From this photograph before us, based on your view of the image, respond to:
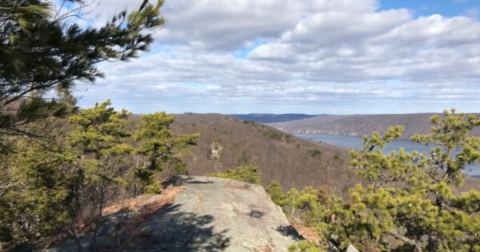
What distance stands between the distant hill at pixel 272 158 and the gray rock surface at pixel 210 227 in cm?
7636

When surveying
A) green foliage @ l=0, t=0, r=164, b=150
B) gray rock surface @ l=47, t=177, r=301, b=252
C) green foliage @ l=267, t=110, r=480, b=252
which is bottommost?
gray rock surface @ l=47, t=177, r=301, b=252

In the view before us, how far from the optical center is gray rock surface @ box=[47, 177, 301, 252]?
1010cm

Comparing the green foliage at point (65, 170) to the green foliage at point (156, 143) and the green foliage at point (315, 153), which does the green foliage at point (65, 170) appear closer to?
the green foliage at point (156, 143)

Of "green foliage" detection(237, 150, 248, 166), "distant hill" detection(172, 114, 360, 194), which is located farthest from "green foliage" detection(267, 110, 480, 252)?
"distant hill" detection(172, 114, 360, 194)

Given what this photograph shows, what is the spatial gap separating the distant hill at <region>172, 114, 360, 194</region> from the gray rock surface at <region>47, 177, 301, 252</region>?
3006 inches

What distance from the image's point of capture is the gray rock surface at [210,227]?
398 inches

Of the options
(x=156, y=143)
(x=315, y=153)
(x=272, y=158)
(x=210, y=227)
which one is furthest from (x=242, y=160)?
(x=210, y=227)

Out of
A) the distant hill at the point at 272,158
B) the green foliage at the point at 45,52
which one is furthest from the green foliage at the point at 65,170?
the distant hill at the point at 272,158

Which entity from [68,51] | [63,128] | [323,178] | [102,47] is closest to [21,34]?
[68,51]

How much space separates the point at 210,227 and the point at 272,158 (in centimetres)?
11754

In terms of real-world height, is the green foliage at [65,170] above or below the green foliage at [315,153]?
above

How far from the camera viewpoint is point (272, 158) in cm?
12794

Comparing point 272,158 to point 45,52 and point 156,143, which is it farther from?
point 45,52

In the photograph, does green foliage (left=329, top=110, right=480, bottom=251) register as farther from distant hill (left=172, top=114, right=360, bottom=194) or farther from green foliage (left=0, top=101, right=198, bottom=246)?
distant hill (left=172, top=114, right=360, bottom=194)
